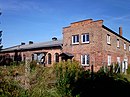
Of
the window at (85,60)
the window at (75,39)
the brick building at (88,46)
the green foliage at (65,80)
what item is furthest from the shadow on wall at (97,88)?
the window at (75,39)

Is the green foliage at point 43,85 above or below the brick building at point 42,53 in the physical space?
below

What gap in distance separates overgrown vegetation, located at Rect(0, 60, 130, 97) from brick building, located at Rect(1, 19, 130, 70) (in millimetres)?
12457

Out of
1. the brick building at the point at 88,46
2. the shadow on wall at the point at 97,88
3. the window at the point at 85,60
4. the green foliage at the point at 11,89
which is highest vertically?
the brick building at the point at 88,46

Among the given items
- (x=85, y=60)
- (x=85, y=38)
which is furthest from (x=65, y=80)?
(x=85, y=38)

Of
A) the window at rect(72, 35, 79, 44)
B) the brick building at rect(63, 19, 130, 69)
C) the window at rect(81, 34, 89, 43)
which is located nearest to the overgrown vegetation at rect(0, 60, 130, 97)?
the brick building at rect(63, 19, 130, 69)

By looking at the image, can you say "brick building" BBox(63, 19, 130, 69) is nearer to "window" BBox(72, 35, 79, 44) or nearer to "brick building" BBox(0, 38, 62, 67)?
"window" BBox(72, 35, 79, 44)

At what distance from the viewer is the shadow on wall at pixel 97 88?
46.5ft

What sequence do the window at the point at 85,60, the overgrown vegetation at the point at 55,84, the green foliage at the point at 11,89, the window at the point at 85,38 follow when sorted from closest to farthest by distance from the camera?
the green foliage at the point at 11,89 < the overgrown vegetation at the point at 55,84 < the window at the point at 85,60 < the window at the point at 85,38

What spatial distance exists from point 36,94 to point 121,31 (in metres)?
Result: 32.1

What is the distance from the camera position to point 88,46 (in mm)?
30297

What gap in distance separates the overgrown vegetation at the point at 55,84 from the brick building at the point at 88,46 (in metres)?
12.5

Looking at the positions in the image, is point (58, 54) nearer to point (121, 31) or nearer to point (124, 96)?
point (121, 31)

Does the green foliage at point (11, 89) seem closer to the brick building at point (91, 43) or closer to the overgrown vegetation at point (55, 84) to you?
the overgrown vegetation at point (55, 84)

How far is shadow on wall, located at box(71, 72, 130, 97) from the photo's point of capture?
14.2 meters
